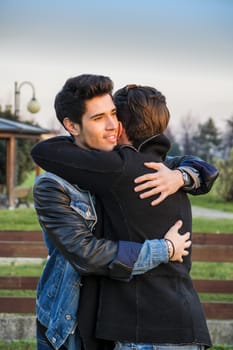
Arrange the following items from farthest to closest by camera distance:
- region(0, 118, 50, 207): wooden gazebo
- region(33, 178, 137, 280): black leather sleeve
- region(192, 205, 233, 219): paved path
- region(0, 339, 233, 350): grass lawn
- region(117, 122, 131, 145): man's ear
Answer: region(0, 118, 50, 207): wooden gazebo < region(192, 205, 233, 219): paved path < region(0, 339, 233, 350): grass lawn < region(117, 122, 131, 145): man's ear < region(33, 178, 137, 280): black leather sleeve

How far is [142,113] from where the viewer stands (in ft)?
6.57

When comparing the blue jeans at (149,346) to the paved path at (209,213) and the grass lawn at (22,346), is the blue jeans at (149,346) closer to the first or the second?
the grass lawn at (22,346)

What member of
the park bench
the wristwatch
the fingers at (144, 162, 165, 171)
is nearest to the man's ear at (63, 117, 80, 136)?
the fingers at (144, 162, 165, 171)

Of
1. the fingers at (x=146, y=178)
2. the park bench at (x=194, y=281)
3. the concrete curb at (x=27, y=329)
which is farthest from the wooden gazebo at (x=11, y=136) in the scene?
the fingers at (x=146, y=178)

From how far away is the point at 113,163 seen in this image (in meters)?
1.93

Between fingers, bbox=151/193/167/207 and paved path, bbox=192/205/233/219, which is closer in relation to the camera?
fingers, bbox=151/193/167/207

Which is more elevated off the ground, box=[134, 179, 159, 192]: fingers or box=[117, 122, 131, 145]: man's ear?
box=[117, 122, 131, 145]: man's ear

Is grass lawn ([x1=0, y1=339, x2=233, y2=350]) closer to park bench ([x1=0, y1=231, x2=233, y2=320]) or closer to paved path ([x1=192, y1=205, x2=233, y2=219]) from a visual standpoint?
park bench ([x1=0, y1=231, x2=233, y2=320])

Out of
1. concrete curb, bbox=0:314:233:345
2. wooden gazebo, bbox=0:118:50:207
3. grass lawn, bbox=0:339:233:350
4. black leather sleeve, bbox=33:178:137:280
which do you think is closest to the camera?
black leather sleeve, bbox=33:178:137:280

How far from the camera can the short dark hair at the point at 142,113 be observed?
2006 millimetres

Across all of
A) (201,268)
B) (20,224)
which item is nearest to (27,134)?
(20,224)

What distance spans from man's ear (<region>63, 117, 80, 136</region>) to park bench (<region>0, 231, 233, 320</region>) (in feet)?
9.53

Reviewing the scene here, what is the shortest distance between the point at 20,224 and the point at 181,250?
358 inches

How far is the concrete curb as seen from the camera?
15.8 ft
